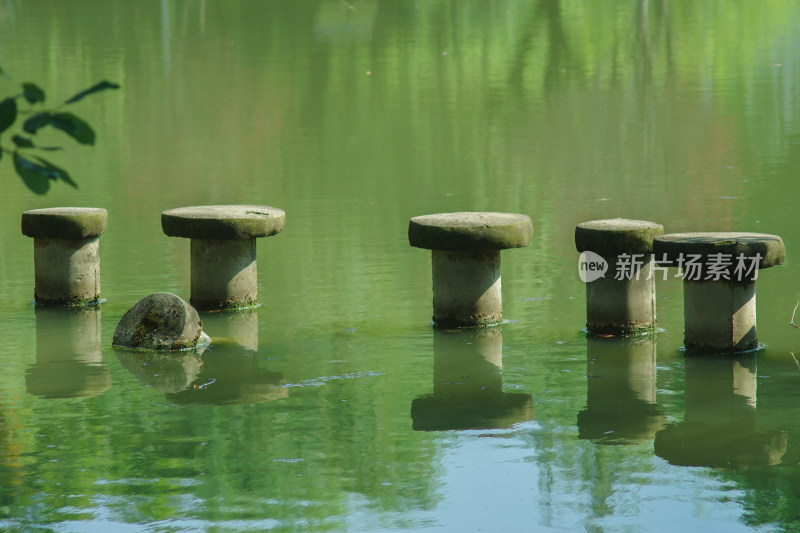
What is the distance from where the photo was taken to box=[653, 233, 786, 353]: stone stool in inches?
298

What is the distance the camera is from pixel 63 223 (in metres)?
9.37

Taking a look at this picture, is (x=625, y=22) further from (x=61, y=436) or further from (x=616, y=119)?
(x=61, y=436)

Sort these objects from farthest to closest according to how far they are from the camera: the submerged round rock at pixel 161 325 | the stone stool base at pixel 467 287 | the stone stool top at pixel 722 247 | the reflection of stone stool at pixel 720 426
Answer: the stone stool base at pixel 467 287
the submerged round rock at pixel 161 325
the stone stool top at pixel 722 247
the reflection of stone stool at pixel 720 426

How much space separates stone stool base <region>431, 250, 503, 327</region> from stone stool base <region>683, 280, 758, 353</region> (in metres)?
1.45

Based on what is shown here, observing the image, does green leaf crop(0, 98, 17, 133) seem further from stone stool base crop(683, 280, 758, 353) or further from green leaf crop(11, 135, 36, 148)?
stone stool base crop(683, 280, 758, 353)

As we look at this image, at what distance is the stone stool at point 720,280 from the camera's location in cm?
757

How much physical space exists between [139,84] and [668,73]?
13239 mm

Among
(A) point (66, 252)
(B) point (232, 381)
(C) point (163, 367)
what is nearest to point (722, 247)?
(B) point (232, 381)

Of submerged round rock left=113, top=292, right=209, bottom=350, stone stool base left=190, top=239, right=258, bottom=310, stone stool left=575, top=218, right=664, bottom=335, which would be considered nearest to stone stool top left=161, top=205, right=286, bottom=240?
stone stool base left=190, top=239, right=258, bottom=310

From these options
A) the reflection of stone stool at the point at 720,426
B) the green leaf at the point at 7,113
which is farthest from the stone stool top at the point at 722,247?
the green leaf at the point at 7,113

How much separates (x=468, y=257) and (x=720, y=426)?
2.58m

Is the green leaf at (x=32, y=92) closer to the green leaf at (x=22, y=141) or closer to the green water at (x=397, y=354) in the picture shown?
the green leaf at (x=22, y=141)

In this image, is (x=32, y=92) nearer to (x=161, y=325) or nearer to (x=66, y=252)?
(x=161, y=325)

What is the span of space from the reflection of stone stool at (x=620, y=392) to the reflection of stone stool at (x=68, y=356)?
296 cm
